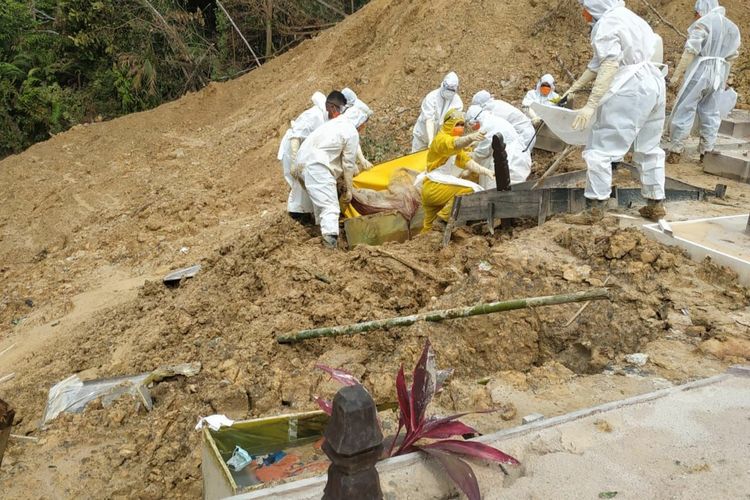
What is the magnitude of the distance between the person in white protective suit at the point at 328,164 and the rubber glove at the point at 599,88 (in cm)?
216

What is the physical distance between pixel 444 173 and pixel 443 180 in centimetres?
56

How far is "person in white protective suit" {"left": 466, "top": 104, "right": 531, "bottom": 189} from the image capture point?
6855 mm

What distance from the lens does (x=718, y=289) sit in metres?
4.13

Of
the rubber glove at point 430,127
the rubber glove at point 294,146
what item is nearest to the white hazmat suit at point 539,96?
the rubber glove at point 430,127

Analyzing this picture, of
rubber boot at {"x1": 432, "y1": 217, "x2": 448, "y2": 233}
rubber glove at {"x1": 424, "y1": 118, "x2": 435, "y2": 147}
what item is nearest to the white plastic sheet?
rubber boot at {"x1": 432, "y1": 217, "x2": 448, "y2": 233}

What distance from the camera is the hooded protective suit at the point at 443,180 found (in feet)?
19.0

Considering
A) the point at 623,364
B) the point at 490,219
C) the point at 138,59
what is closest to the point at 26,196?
the point at 138,59

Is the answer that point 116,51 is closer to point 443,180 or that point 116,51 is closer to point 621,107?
point 443,180

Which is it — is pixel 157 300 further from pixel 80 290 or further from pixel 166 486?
pixel 166 486

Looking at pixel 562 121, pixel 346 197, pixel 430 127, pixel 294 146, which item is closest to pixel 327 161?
pixel 346 197

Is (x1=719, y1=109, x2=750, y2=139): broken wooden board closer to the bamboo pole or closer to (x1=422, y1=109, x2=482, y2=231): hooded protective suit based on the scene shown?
(x1=422, y1=109, x2=482, y2=231): hooded protective suit

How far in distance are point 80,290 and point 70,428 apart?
142 inches

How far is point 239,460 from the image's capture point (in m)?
3.01

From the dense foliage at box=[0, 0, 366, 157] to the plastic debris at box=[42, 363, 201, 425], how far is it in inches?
499
